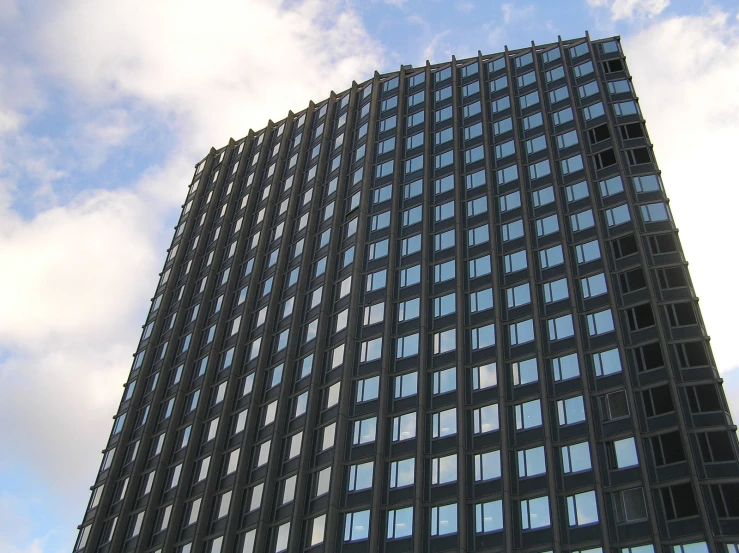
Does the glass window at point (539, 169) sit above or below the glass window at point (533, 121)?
below

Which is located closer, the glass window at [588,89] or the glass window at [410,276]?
the glass window at [410,276]

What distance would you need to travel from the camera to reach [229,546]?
56.1 meters

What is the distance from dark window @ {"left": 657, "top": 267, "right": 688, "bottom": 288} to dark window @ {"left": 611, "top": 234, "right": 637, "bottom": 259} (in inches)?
118

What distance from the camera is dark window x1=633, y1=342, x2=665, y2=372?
50.3 meters

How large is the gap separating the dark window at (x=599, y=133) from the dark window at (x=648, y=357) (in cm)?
2252

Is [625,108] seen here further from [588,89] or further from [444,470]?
[444,470]

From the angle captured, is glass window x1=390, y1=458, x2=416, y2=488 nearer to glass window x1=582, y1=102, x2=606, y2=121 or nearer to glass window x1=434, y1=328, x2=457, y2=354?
glass window x1=434, y1=328, x2=457, y2=354

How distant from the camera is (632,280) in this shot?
5550 cm

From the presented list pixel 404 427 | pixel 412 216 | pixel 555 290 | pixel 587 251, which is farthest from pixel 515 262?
pixel 404 427

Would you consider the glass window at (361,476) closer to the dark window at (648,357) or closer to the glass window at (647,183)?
the dark window at (648,357)

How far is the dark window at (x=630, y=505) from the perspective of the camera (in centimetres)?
4441

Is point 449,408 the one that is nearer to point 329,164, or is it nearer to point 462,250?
point 462,250

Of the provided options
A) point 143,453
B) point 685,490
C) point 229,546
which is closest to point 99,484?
point 143,453

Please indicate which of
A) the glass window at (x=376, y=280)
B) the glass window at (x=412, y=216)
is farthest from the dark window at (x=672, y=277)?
the glass window at (x=412, y=216)
